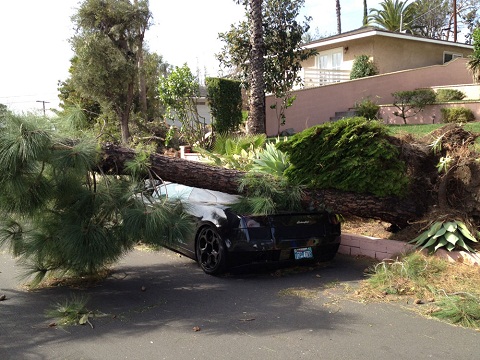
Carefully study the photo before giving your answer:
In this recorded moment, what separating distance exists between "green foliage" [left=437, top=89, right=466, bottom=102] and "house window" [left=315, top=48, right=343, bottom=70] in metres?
6.82

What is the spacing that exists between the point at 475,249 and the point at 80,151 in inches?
199

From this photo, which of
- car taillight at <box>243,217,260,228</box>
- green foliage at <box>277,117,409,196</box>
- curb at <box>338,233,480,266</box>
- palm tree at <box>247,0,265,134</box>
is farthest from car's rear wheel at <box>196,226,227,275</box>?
palm tree at <box>247,0,265,134</box>

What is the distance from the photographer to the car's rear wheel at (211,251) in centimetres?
633

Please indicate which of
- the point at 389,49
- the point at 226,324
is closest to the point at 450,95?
the point at 389,49

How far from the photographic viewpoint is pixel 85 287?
20.2ft

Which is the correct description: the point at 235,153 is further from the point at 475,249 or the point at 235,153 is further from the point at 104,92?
the point at 104,92

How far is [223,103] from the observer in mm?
15805

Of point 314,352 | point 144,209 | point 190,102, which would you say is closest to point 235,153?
point 144,209

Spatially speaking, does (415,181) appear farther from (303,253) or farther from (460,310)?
(460,310)

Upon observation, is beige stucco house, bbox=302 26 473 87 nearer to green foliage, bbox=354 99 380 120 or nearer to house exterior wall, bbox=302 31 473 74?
house exterior wall, bbox=302 31 473 74

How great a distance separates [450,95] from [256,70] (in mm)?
9235

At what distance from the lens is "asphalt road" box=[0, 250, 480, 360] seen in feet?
13.7

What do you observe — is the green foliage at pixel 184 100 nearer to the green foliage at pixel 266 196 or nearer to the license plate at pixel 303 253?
the green foliage at pixel 266 196

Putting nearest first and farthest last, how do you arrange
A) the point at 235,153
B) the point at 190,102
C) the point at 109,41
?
the point at 235,153 → the point at 190,102 → the point at 109,41
